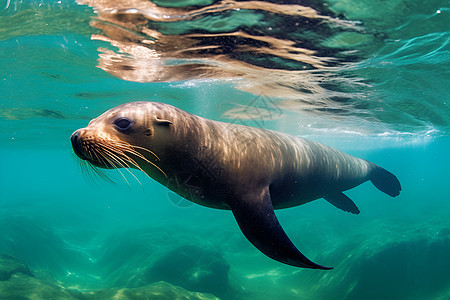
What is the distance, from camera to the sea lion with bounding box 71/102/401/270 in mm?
2387

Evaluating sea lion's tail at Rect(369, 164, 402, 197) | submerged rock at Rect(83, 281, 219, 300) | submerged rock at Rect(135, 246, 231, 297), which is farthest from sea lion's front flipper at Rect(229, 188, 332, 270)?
submerged rock at Rect(135, 246, 231, 297)

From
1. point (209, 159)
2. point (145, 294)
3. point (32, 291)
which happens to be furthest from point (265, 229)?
point (32, 291)

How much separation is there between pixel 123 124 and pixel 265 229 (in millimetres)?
1644

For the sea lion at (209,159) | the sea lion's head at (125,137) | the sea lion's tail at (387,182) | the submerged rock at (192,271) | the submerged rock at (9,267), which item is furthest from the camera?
the submerged rock at (192,271)

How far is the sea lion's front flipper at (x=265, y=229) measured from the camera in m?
2.52

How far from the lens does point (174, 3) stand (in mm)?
4543

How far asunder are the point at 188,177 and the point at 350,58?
230 inches

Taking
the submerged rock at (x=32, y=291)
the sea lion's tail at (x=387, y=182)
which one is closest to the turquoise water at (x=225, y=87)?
the submerged rock at (x=32, y=291)

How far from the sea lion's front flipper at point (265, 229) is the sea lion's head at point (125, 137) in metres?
0.96

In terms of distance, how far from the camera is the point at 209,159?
2.95 metres

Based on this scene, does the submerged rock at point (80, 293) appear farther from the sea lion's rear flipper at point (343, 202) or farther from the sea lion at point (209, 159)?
the sea lion at point (209, 159)

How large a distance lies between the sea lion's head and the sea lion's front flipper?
0.96m

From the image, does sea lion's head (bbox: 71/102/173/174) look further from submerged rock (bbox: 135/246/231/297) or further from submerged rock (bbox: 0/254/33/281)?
submerged rock (bbox: 0/254/33/281)

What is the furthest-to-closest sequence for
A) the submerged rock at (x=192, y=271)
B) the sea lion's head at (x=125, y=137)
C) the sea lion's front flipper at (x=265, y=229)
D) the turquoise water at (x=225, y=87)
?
the submerged rock at (x=192, y=271) < the turquoise water at (x=225, y=87) < the sea lion's front flipper at (x=265, y=229) < the sea lion's head at (x=125, y=137)
